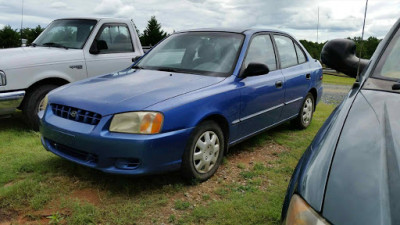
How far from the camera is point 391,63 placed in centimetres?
225

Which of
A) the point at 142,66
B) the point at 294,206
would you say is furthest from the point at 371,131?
the point at 142,66

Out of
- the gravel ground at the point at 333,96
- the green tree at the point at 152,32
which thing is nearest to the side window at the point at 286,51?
the gravel ground at the point at 333,96

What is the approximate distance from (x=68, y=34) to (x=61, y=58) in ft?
2.62

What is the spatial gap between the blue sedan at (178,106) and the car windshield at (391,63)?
1.65 meters

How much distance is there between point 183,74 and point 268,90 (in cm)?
114

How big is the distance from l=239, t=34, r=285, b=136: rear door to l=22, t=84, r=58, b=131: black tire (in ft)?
10.4

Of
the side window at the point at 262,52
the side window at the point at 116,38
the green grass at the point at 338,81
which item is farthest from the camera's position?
the green grass at the point at 338,81

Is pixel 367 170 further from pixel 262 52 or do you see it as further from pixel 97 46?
pixel 97 46

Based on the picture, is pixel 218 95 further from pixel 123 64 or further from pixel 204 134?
pixel 123 64

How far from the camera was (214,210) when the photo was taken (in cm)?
306

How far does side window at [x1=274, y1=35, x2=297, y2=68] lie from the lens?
508cm

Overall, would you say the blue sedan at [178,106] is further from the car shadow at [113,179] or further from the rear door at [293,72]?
the car shadow at [113,179]

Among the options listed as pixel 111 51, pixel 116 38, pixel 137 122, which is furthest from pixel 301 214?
pixel 116 38

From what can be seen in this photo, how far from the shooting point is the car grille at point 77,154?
A: 327 cm
